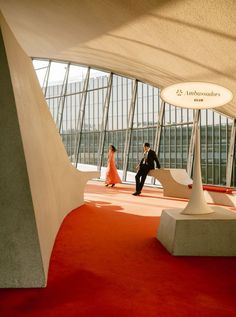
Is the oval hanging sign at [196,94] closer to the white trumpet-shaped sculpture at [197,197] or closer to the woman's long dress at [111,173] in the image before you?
the white trumpet-shaped sculpture at [197,197]

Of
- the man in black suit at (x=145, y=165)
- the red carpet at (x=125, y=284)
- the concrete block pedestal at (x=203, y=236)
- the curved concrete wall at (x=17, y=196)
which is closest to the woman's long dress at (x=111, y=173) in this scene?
the man in black suit at (x=145, y=165)

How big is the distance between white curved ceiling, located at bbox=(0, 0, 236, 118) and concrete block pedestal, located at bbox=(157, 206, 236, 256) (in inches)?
106

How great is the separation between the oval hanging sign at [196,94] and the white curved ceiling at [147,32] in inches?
64.5

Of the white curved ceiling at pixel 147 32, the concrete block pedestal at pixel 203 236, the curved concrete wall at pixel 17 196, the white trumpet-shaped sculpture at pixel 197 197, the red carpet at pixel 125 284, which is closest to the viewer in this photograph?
the red carpet at pixel 125 284

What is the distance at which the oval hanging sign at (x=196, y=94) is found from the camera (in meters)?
2.68

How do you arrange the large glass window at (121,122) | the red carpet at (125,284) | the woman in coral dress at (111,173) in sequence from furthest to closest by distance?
Answer: the woman in coral dress at (111,173), the large glass window at (121,122), the red carpet at (125,284)

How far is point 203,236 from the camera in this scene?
8.56 ft

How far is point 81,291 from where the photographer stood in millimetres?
1828

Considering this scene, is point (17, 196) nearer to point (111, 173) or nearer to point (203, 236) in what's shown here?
point (203, 236)

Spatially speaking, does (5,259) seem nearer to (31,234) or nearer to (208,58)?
(31,234)

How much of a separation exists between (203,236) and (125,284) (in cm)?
96

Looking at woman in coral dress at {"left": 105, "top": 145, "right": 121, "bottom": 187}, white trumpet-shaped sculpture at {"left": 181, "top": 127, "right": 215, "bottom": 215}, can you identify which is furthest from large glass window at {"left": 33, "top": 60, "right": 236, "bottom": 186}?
white trumpet-shaped sculpture at {"left": 181, "top": 127, "right": 215, "bottom": 215}

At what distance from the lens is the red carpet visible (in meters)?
1.60

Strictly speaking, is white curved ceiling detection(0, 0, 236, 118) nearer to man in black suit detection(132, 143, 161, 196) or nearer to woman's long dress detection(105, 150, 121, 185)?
man in black suit detection(132, 143, 161, 196)
